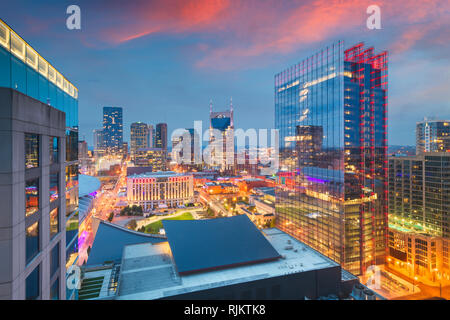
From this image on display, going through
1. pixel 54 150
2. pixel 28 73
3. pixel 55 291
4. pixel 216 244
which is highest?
pixel 28 73

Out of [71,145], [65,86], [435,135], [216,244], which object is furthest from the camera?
[435,135]

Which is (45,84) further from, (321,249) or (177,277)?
(321,249)

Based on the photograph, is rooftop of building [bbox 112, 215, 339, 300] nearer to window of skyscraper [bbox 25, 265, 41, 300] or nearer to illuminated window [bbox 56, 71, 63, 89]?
window of skyscraper [bbox 25, 265, 41, 300]

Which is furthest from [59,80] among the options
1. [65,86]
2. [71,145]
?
[71,145]

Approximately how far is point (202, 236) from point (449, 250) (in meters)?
54.3

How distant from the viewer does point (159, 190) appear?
4181 inches

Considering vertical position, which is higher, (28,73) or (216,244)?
(28,73)

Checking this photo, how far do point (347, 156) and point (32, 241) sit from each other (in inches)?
1888

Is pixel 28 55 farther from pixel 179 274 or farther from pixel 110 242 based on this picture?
pixel 110 242

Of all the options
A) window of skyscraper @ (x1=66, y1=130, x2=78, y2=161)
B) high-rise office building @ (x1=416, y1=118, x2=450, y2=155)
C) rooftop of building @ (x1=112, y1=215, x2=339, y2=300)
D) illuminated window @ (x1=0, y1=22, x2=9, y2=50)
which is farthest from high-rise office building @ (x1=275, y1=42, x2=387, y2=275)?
high-rise office building @ (x1=416, y1=118, x2=450, y2=155)

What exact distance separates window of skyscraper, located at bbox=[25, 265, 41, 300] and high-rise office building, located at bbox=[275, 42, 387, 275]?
46.1 m

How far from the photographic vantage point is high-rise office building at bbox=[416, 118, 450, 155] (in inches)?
3718

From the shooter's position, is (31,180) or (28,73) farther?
(28,73)
